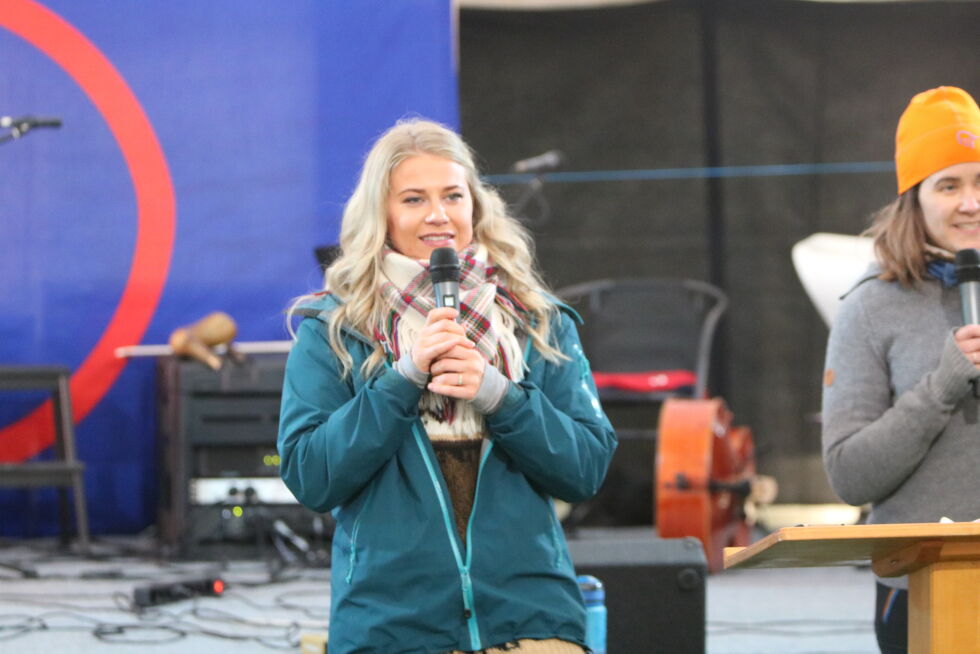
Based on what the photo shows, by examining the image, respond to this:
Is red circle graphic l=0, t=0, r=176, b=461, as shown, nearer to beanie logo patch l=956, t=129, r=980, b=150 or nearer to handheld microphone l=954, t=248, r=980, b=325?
beanie logo patch l=956, t=129, r=980, b=150

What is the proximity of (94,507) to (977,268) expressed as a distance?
4.61 m

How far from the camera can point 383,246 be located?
2.17 m

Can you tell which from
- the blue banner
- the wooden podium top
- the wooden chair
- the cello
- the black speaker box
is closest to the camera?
the wooden podium top

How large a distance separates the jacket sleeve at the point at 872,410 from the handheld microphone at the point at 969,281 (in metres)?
0.06

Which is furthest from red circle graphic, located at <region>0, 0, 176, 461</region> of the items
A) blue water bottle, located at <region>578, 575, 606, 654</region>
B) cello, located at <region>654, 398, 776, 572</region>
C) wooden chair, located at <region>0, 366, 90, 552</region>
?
blue water bottle, located at <region>578, 575, 606, 654</region>

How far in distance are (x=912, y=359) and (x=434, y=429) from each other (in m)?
0.89

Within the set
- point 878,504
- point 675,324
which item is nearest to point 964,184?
point 878,504

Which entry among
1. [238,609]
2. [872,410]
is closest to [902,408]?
[872,410]

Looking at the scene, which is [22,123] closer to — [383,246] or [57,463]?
[57,463]

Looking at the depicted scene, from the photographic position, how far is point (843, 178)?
6309 millimetres

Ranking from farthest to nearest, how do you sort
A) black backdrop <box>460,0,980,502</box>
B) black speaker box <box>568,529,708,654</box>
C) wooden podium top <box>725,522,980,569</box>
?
black backdrop <box>460,0,980,502</box> < black speaker box <box>568,529,708,654</box> < wooden podium top <box>725,522,980,569</box>

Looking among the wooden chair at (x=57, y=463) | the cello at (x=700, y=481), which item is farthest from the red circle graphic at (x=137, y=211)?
the cello at (x=700, y=481)

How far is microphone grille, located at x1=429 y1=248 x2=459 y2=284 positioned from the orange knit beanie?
92 centimetres

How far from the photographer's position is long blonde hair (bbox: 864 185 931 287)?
2.35 metres
